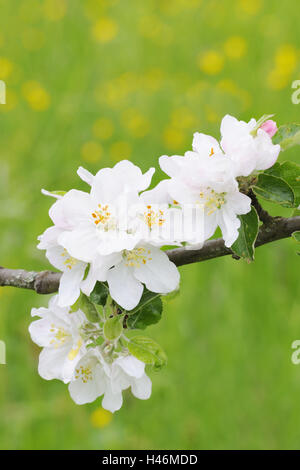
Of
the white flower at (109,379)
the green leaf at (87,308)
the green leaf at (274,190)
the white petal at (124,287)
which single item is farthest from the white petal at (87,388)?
the green leaf at (274,190)

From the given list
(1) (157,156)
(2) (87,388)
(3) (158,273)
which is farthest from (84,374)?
(1) (157,156)

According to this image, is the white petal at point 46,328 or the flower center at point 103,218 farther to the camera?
the white petal at point 46,328

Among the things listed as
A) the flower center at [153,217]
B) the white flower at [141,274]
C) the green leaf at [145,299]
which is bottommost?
the green leaf at [145,299]

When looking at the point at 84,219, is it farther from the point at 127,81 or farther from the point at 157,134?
the point at 127,81

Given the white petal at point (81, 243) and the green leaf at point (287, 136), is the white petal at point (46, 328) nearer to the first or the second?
the white petal at point (81, 243)

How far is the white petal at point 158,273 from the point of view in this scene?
0.79 metres

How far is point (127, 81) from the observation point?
4.14 m

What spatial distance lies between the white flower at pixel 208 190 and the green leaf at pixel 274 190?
3 cm

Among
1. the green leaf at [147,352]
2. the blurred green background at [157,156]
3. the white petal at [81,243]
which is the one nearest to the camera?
the white petal at [81,243]

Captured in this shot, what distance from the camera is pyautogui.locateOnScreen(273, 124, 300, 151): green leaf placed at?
0.84 meters

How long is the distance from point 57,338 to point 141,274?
8.9 inches

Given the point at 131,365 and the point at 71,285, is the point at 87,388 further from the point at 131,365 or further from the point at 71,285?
the point at 71,285
